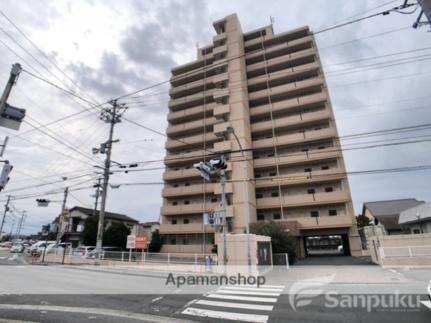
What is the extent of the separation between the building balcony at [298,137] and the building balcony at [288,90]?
259 inches

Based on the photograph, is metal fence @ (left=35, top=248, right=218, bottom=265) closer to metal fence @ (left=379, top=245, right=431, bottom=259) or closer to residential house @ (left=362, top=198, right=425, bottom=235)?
metal fence @ (left=379, top=245, right=431, bottom=259)

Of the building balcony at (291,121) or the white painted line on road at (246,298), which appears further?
the building balcony at (291,121)

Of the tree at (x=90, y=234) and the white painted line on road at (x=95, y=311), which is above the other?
the tree at (x=90, y=234)

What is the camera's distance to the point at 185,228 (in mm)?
35188

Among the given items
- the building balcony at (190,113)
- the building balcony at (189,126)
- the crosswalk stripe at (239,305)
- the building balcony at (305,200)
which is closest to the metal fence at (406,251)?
the building balcony at (305,200)

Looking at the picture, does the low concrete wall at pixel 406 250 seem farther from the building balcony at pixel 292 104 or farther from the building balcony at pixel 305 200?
the building balcony at pixel 292 104

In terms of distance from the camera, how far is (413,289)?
32.4 ft

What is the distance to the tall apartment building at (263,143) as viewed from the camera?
31562 mm

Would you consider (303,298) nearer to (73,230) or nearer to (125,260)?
(125,260)

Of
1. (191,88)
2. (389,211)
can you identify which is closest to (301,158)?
(389,211)

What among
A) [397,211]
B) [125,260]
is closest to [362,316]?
[125,260]

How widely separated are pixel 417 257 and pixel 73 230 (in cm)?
5244

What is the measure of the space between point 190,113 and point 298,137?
677 inches

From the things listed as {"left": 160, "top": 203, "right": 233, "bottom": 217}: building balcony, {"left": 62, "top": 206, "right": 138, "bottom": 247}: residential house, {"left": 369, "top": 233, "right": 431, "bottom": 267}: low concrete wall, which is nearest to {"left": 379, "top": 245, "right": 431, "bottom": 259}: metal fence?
{"left": 369, "top": 233, "right": 431, "bottom": 267}: low concrete wall
